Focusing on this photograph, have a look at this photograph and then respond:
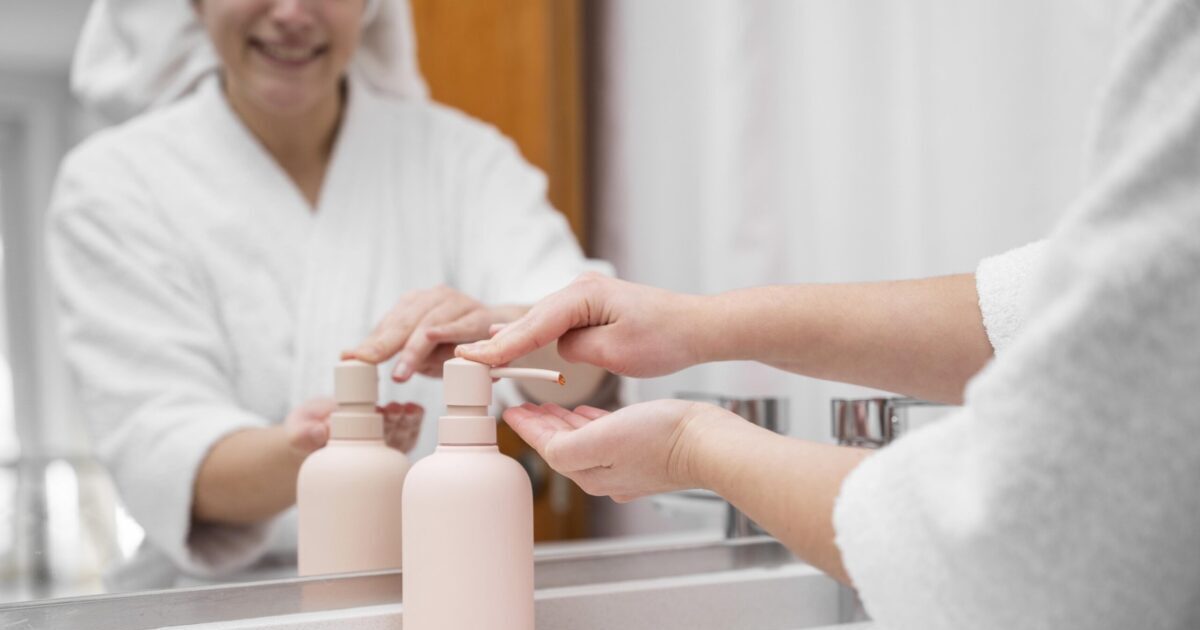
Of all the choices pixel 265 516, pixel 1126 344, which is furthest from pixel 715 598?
pixel 1126 344

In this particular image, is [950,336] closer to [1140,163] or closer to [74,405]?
[1140,163]

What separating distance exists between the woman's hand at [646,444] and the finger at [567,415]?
0.14 feet

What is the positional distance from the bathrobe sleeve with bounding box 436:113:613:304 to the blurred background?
22mm

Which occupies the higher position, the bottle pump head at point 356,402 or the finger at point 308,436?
the bottle pump head at point 356,402

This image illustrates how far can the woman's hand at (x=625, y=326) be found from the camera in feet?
2.36

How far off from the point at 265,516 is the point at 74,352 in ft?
0.61

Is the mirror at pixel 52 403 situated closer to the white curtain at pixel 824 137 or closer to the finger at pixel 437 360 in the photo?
the finger at pixel 437 360

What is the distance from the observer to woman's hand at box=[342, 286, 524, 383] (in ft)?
2.68

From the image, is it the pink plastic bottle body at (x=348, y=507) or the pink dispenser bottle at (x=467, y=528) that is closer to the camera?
the pink dispenser bottle at (x=467, y=528)

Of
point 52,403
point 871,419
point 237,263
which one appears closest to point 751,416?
point 871,419

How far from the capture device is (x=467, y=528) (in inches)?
24.7

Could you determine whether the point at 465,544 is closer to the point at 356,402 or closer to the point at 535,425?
the point at 535,425

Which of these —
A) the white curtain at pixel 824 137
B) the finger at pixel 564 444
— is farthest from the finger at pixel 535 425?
the white curtain at pixel 824 137

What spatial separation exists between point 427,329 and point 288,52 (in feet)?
0.81
